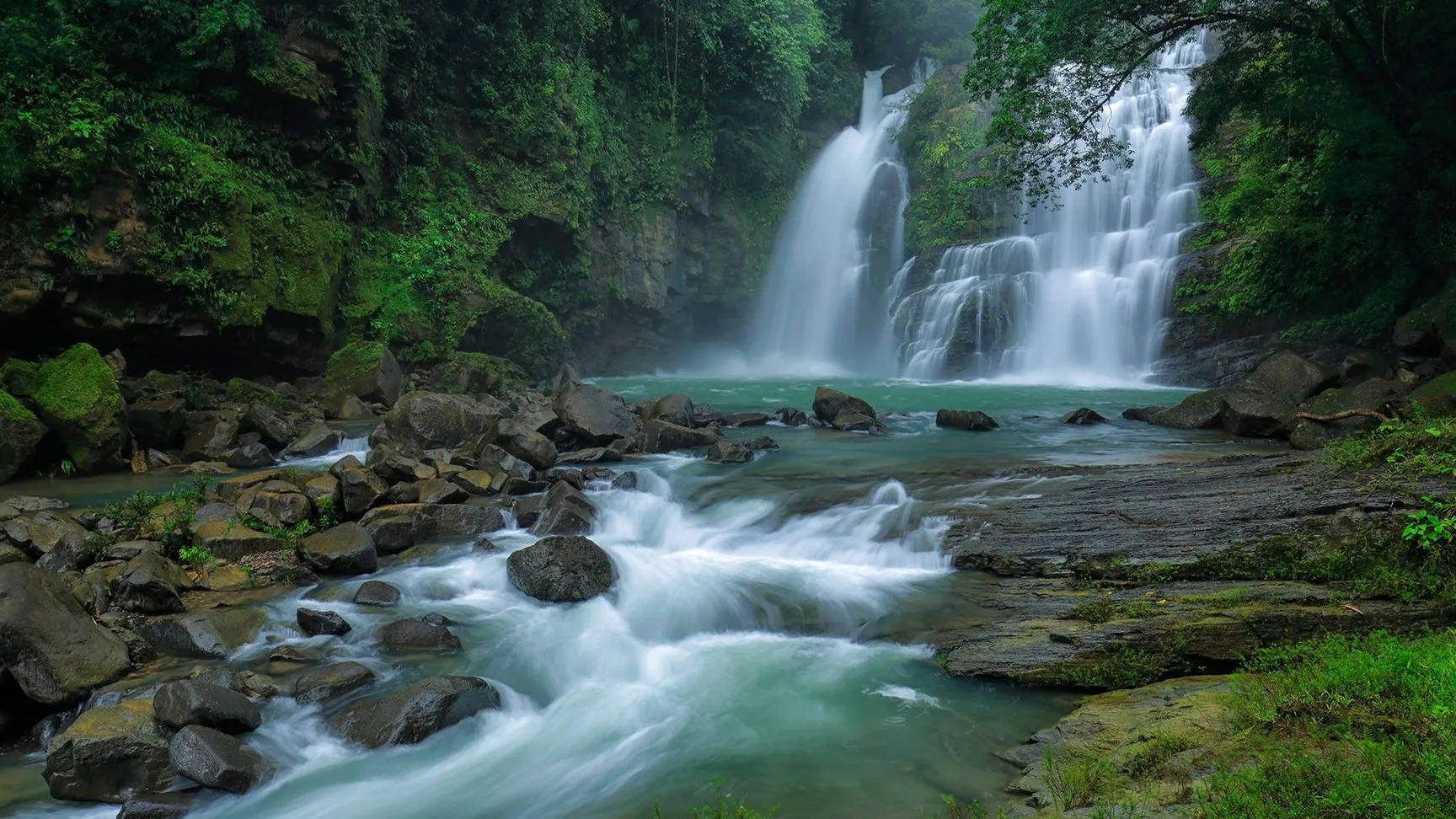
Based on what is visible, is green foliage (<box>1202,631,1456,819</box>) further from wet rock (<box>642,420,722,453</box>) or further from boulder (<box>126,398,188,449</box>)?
boulder (<box>126,398,188,449</box>)

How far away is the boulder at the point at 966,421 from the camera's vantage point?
14.4m

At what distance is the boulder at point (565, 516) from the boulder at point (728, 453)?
10.1ft

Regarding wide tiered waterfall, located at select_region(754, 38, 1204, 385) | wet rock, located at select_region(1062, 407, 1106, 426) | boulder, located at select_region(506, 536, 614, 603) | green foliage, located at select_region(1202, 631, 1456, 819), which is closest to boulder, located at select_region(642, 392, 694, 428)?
boulder, located at select_region(506, 536, 614, 603)

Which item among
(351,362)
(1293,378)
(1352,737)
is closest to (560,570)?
(1352,737)

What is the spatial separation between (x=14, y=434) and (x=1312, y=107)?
18598 mm

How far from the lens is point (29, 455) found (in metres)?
9.95

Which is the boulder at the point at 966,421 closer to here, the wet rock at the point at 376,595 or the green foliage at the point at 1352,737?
the green foliage at the point at 1352,737

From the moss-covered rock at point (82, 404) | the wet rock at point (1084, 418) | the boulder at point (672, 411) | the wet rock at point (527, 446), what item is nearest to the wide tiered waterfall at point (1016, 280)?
the wet rock at point (1084, 418)

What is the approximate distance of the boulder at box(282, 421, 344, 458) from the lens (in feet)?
38.5

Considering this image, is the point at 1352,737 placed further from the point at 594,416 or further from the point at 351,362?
the point at 351,362

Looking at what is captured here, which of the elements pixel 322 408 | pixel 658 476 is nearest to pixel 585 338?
pixel 322 408

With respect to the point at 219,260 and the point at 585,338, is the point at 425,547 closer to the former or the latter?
the point at 219,260

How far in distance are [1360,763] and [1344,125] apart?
474 inches

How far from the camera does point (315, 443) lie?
11.9m
